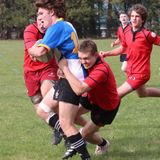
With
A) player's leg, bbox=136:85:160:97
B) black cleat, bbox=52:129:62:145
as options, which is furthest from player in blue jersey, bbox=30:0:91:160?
player's leg, bbox=136:85:160:97

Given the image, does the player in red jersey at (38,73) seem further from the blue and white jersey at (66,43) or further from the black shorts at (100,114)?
the blue and white jersey at (66,43)

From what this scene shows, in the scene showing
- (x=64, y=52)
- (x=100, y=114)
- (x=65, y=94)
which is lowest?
(x=100, y=114)

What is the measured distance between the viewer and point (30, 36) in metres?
6.42

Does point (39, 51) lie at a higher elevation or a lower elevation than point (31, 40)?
higher

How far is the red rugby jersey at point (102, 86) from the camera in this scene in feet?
17.3

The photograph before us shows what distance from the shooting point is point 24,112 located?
9.48 metres

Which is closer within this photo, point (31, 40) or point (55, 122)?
point (55, 122)

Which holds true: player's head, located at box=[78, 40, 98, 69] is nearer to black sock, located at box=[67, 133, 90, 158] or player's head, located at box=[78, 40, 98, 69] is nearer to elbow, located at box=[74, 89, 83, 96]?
elbow, located at box=[74, 89, 83, 96]

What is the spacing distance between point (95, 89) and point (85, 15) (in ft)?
185

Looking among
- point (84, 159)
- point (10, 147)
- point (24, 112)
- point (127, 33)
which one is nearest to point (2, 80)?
point (24, 112)

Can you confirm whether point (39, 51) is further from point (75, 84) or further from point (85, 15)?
point (85, 15)

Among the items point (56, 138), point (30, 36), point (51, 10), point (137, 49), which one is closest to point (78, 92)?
point (51, 10)

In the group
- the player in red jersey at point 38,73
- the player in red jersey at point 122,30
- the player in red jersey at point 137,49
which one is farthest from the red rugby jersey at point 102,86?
the player in red jersey at point 122,30

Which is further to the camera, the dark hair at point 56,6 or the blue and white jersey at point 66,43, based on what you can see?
the dark hair at point 56,6
